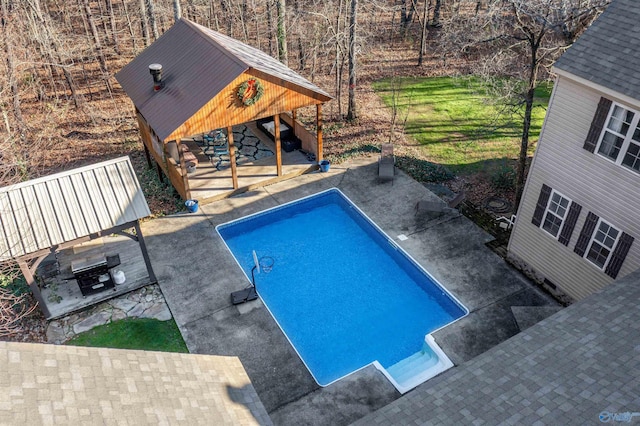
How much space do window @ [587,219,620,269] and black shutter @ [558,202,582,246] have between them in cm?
65

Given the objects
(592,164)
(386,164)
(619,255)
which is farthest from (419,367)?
(386,164)

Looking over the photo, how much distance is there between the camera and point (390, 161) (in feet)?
69.3


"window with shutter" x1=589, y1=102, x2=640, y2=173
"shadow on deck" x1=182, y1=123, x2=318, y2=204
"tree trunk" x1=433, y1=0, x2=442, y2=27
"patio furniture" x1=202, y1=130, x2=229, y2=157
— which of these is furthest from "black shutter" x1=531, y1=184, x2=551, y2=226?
"tree trunk" x1=433, y1=0, x2=442, y2=27

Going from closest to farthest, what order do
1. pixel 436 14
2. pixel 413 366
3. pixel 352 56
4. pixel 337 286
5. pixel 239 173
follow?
pixel 413 366 → pixel 337 286 → pixel 239 173 → pixel 352 56 → pixel 436 14

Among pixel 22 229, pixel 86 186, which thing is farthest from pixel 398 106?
pixel 22 229

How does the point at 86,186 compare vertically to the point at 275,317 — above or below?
above

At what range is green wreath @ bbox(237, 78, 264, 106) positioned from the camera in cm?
1752

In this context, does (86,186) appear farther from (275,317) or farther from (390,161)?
(390,161)

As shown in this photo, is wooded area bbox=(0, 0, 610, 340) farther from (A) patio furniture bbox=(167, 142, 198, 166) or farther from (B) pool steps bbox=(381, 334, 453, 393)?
(B) pool steps bbox=(381, 334, 453, 393)

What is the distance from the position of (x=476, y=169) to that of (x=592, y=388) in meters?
14.2

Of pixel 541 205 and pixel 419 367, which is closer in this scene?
pixel 419 367

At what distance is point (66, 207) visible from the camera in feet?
44.3

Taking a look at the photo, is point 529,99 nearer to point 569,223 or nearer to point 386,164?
point 569,223

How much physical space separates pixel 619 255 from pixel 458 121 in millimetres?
14150
